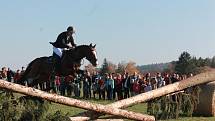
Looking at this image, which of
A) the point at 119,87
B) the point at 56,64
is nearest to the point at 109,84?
the point at 119,87

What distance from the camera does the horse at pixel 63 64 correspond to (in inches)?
654

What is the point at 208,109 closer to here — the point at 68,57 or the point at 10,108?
the point at 68,57

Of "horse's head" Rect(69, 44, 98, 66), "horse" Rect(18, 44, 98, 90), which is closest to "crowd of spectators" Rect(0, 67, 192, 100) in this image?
"horse" Rect(18, 44, 98, 90)

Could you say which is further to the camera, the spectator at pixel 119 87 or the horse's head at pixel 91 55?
the spectator at pixel 119 87

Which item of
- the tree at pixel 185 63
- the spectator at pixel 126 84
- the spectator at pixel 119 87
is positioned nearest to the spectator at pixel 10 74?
the spectator at pixel 119 87

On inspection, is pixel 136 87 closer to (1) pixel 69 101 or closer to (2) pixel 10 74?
(2) pixel 10 74

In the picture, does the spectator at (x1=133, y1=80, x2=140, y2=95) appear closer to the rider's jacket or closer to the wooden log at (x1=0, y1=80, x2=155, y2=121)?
the rider's jacket

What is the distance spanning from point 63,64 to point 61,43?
75 cm

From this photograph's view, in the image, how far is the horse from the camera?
54.5ft

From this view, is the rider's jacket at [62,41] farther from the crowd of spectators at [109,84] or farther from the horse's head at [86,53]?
the crowd of spectators at [109,84]

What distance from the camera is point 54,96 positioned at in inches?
270

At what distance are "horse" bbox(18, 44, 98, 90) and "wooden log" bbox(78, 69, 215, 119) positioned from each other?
7.88 metres

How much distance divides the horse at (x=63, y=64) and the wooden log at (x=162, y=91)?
25.9ft

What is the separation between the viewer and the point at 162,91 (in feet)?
27.6
